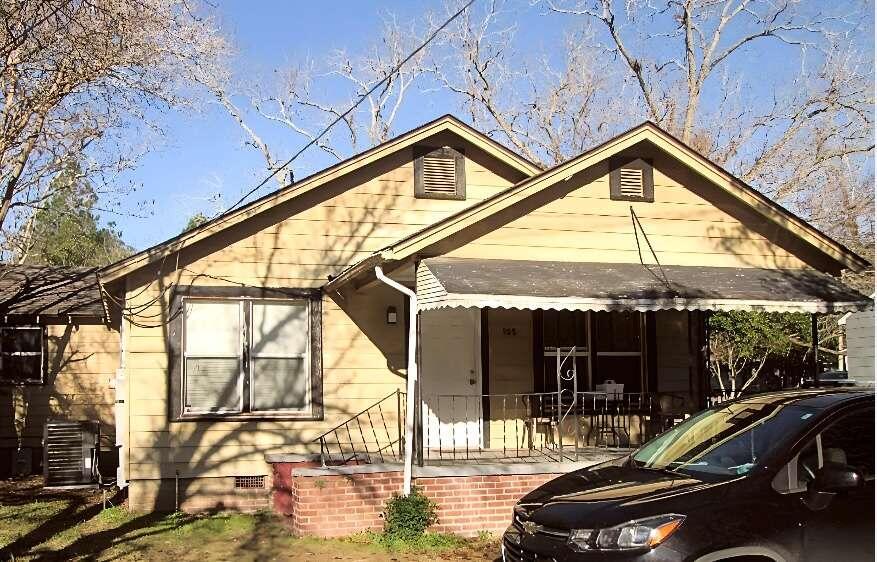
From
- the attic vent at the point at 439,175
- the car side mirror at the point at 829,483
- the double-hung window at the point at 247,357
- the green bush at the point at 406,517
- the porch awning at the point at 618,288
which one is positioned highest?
the attic vent at the point at 439,175

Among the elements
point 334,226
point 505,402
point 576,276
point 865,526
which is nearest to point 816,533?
point 865,526

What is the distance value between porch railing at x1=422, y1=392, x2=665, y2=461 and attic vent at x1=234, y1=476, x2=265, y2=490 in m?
2.23

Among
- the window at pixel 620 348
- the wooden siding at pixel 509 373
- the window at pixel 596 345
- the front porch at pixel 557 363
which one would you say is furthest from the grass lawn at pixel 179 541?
the window at pixel 620 348

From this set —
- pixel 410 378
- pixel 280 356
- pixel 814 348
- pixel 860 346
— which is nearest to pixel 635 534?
pixel 410 378

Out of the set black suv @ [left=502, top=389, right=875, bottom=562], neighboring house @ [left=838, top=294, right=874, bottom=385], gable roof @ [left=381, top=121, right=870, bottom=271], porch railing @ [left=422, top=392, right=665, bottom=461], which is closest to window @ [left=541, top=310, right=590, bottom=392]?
porch railing @ [left=422, top=392, right=665, bottom=461]

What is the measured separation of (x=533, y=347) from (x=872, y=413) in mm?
6929

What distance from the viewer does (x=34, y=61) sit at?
11.5m

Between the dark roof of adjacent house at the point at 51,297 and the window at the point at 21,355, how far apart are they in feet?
0.86

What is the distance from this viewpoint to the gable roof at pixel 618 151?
1015cm

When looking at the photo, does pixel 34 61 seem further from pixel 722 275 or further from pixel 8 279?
pixel 722 275

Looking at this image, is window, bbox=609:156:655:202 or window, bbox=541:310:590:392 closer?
window, bbox=609:156:655:202

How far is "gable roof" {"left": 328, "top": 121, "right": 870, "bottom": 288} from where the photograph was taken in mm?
10008

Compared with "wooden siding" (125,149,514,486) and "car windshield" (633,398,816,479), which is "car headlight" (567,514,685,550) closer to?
"car windshield" (633,398,816,479)

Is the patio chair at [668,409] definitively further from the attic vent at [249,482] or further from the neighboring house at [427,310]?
the attic vent at [249,482]
